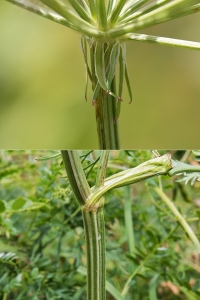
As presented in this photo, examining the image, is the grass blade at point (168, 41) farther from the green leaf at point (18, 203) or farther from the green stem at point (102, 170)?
the green leaf at point (18, 203)

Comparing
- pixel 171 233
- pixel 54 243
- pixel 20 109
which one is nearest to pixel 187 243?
pixel 171 233

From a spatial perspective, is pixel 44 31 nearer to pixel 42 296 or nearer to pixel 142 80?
pixel 142 80

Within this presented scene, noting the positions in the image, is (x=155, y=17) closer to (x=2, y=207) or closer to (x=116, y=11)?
(x=116, y=11)

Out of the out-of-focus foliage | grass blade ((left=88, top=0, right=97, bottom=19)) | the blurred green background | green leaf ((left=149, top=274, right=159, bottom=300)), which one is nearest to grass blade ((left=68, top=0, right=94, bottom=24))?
grass blade ((left=88, top=0, right=97, bottom=19))

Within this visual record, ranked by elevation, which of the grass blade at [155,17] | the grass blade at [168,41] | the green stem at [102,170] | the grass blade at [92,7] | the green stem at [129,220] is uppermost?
the grass blade at [92,7]

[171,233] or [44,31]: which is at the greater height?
[44,31]

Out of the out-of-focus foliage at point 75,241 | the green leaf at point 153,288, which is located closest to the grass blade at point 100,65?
the out-of-focus foliage at point 75,241

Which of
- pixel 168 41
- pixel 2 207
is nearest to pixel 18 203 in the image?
pixel 2 207
